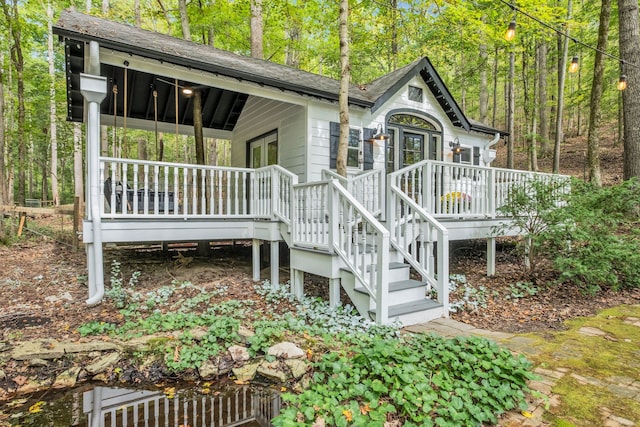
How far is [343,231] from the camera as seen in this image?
15.7 ft

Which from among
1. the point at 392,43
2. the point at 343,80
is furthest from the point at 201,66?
the point at 392,43

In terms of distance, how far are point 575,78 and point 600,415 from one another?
29.9 m

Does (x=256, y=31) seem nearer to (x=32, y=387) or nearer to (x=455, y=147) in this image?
(x=455, y=147)

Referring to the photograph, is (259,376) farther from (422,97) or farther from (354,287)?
(422,97)

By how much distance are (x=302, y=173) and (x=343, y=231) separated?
9.39 ft

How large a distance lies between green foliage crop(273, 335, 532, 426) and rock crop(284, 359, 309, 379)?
0.13 meters

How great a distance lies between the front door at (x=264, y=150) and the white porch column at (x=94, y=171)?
417 centimetres

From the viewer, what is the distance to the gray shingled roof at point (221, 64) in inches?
193

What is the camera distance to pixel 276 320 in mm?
4387

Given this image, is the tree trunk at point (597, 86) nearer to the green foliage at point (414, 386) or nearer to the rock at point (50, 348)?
the green foliage at point (414, 386)

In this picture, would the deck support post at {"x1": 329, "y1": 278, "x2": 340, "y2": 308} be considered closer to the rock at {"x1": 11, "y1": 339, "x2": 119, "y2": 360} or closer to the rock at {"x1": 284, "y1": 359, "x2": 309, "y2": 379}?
the rock at {"x1": 284, "y1": 359, "x2": 309, "y2": 379}

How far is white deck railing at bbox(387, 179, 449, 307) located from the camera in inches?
177

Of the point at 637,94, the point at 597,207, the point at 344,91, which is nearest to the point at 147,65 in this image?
the point at 344,91

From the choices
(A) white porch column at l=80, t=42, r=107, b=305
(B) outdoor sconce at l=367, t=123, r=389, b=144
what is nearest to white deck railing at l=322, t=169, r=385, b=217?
(B) outdoor sconce at l=367, t=123, r=389, b=144
